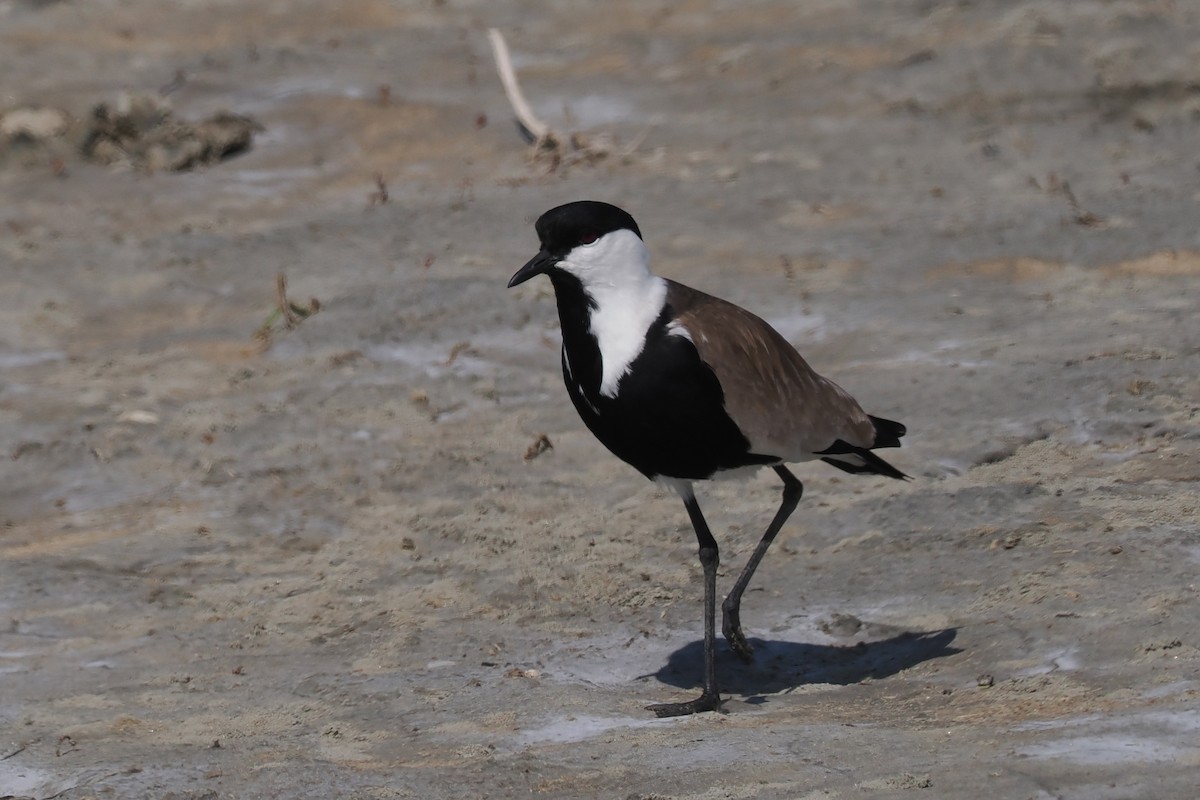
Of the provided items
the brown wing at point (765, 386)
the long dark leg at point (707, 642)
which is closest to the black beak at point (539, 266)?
the brown wing at point (765, 386)

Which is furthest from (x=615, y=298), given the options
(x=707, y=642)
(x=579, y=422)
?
(x=579, y=422)

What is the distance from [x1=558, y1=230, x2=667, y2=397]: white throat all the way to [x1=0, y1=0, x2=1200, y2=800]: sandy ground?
120cm

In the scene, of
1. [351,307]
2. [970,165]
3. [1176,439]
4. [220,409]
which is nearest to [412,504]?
[220,409]

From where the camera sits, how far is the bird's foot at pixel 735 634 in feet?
19.2

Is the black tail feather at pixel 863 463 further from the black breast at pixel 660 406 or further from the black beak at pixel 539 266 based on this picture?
the black beak at pixel 539 266

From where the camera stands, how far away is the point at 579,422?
8234 millimetres

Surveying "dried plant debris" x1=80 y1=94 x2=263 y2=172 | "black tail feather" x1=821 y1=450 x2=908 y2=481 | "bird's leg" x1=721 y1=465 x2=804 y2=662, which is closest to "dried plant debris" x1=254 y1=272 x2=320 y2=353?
"dried plant debris" x1=80 y1=94 x2=263 y2=172

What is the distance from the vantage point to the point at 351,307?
31.9 feet

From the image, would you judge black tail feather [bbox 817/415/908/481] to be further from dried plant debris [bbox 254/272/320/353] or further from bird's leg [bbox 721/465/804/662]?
dried plant debris [bbox 254/272/320/353]

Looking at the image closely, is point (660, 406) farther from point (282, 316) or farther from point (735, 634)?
point (282, 316)

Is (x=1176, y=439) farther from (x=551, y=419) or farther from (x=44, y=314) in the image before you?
(x=44, y=314)

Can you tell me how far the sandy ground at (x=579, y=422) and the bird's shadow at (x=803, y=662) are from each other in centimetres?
2

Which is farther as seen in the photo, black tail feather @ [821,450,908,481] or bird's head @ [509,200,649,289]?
black tail feather @ [821,450,908,481]

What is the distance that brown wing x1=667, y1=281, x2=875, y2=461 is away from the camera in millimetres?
5469
